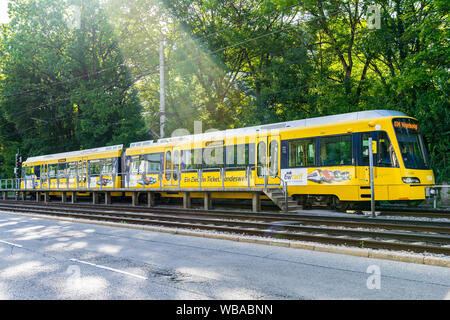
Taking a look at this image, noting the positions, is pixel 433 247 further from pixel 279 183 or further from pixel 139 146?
pixel 139 146

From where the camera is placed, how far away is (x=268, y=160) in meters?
17.2

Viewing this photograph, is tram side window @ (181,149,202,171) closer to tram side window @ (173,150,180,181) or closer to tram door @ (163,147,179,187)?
tram side window @ (173,150,180,181)

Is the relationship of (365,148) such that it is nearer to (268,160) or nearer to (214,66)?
(268,160)

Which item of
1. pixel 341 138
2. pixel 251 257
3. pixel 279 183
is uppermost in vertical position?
pixel 341 138

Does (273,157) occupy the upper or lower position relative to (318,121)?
lower

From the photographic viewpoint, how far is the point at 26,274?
658 centimetres

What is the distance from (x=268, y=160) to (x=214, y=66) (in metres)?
16.3

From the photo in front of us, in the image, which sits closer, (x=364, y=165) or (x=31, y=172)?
(x=364, y=165)

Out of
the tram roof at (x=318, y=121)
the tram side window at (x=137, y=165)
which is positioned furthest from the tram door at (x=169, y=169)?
the tram side window at (x=137, y=165)

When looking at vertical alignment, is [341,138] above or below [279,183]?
above

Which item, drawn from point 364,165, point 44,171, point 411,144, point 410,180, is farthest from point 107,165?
point 410,180

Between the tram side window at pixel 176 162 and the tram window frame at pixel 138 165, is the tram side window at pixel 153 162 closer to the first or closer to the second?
the tram window frame at pixel 138 165
